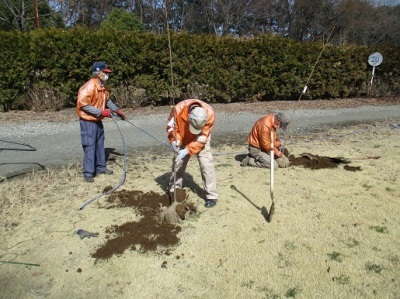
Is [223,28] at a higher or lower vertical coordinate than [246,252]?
higher

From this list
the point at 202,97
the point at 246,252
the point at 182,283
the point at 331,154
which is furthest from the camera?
the point at 202,97

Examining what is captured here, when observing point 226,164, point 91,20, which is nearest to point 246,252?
point 226,164

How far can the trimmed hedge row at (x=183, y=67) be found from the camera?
9508 millimetres

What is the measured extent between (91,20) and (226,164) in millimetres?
27836

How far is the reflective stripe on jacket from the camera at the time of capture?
17.5ft

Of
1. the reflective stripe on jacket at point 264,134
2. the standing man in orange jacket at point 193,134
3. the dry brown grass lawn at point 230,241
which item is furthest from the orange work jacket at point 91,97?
the reflective stripe on jacket at point 264,134

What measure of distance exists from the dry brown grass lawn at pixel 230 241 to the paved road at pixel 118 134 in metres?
0.96

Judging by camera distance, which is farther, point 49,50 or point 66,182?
point 49,50

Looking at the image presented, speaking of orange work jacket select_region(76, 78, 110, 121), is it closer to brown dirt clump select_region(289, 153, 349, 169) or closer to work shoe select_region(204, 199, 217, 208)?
work shoe select_region(204, 199, 217, 208)

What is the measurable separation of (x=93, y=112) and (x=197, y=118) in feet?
6.02

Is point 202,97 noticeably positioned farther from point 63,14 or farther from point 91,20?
point 91,20

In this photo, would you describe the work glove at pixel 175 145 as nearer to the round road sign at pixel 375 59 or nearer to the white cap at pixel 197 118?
the white cap at pixel 197 118

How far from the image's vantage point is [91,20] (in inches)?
1161

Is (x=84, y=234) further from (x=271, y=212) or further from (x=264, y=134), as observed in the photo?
(x=264, y=134)
